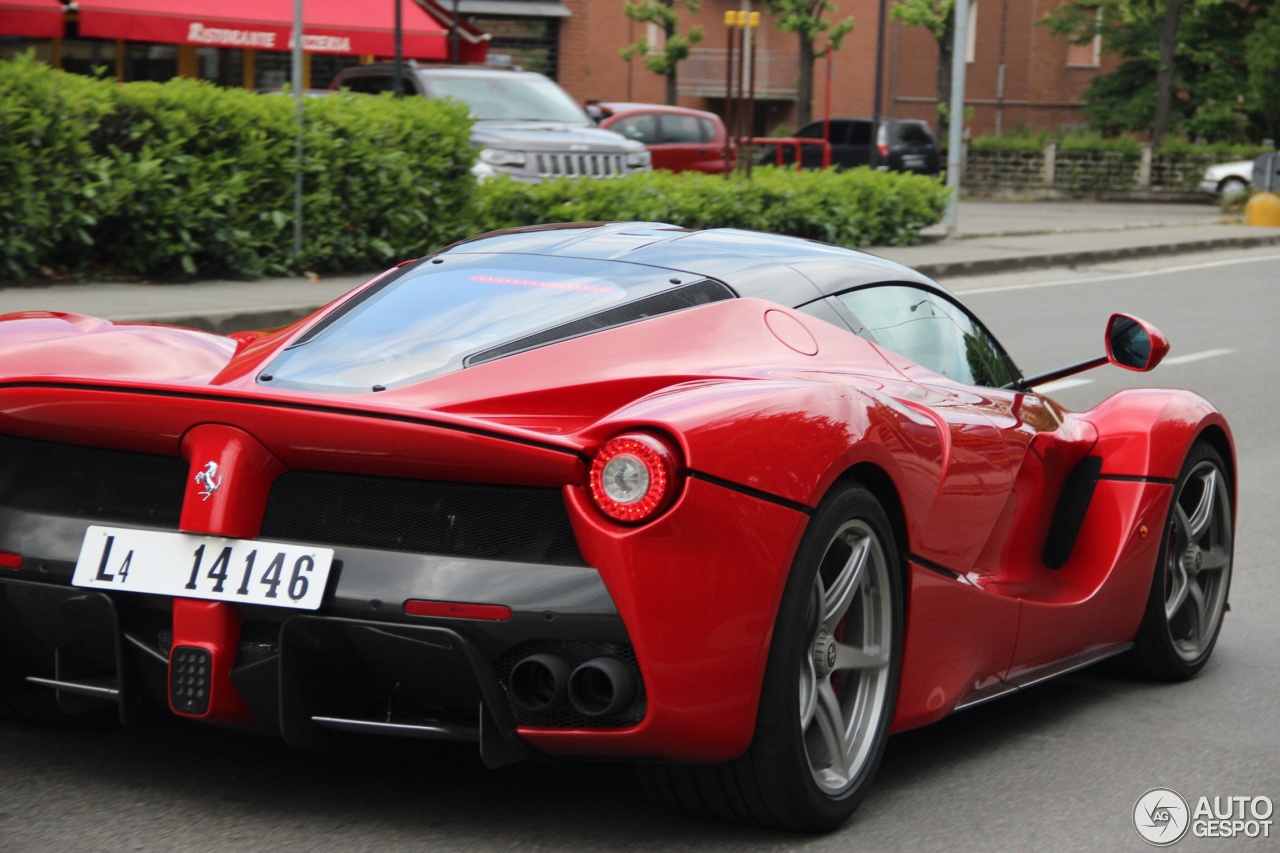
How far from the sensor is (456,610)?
3.04 m

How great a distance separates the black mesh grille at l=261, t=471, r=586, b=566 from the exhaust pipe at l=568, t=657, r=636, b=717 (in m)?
0.18

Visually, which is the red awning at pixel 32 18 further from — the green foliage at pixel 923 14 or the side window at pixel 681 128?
the green foliage at pixel 923 14

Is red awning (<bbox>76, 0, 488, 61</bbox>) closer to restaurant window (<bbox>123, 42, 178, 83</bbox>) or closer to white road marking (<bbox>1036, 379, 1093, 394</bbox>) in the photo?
restaurant window (<bbox>123, 42, 178, 83</bbox>)

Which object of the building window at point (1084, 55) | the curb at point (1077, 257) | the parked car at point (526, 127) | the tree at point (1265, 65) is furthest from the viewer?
the building window at point (1084, 55)

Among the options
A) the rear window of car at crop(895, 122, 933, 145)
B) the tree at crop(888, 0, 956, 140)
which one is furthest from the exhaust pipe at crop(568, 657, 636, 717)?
the tree at crop(888, 0, 956, 140)

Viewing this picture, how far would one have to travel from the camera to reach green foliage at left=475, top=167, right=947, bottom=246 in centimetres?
1733

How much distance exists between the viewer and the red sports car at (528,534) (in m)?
3.04

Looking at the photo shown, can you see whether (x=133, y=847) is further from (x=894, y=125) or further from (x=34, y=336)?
(x=894, y=125)

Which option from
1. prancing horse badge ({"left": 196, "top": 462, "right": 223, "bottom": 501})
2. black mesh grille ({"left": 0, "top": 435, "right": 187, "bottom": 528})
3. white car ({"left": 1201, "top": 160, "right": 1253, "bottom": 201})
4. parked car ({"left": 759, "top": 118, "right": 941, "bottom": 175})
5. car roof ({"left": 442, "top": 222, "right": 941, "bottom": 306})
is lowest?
white car ({"left": 1201, "top": 160, "right": 1253, "bottom": 201})

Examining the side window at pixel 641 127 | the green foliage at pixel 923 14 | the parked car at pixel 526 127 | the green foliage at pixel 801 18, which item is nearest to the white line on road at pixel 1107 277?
the parked car at pixel 526 127

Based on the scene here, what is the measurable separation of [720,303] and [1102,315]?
1301 cm

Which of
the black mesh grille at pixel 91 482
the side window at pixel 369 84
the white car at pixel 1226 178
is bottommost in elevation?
the white car at pixel 1226 178

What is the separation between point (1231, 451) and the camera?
504 cm

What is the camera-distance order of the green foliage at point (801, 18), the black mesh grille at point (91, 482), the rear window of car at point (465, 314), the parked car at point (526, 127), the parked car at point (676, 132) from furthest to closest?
1. the green foliage at point (801, 18)
2. the parked car at point (676, 132)
3. the parked car at point (526, 127)
4. the rear window of car at point (465, 314)
5. the black mesh grille at point (91, 482)
